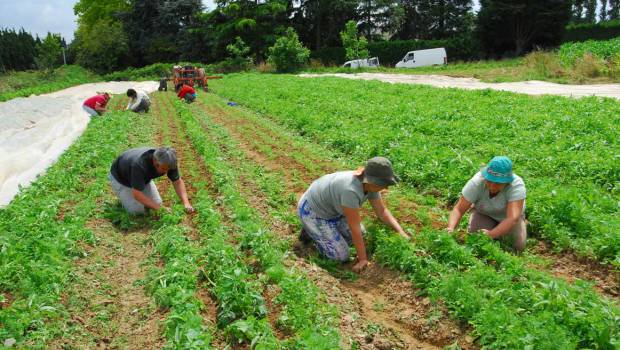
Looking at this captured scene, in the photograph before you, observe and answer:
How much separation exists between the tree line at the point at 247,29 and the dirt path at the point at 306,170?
111ft

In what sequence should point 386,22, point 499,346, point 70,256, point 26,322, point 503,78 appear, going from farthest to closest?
point 386,22
point 503,78
point 70,256
point 26,322
point 499,346

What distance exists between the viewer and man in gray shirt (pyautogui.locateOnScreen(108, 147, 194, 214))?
19.9 ft

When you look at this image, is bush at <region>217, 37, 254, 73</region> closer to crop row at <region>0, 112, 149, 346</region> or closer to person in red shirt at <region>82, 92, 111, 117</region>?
person in red shirt at <region>82, 92, 111, 117</region>

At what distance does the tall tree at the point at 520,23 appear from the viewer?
3712 cm

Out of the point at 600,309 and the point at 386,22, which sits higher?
the point at 386,22

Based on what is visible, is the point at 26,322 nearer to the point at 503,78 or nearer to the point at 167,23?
the point at 503,78

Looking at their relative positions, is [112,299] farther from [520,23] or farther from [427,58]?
[520,23]

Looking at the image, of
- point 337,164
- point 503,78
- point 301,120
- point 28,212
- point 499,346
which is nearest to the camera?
point 499,346

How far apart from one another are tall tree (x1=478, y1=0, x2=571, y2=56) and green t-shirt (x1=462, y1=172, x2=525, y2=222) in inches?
1461

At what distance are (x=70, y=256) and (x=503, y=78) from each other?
21338 millimetres

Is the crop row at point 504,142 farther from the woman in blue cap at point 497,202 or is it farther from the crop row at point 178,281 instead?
the crop row at point 178,281

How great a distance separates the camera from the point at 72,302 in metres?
4.52

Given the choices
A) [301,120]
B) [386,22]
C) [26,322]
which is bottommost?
[26,322]

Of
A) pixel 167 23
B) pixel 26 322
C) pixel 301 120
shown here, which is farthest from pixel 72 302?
pixel 167 23
